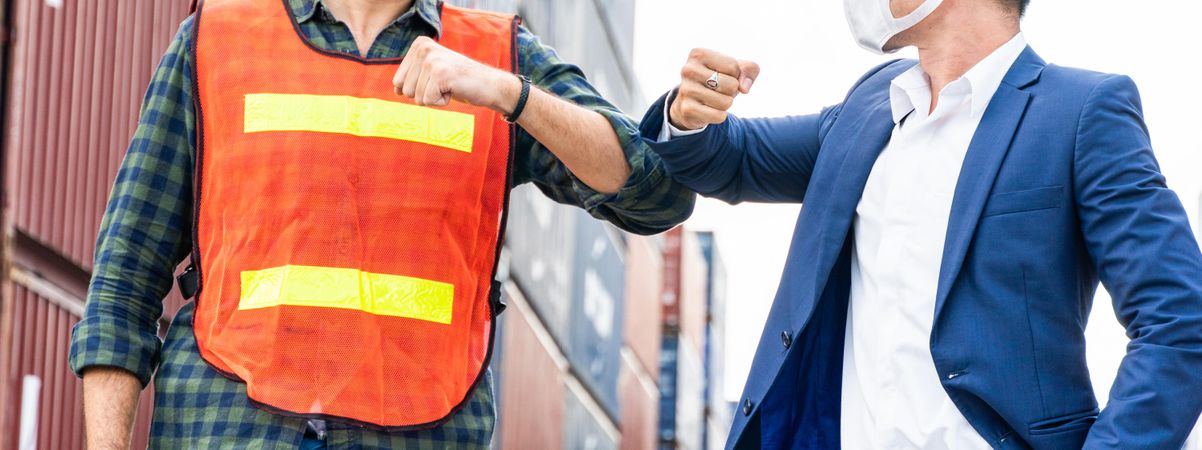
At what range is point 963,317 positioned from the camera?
2.97m

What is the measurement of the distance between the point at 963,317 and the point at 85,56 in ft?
27.0

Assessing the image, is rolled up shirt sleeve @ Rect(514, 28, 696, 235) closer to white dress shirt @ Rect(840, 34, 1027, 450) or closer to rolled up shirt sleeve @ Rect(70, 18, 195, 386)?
white dress shirt @ Rect(840, 34, 1027, 450)

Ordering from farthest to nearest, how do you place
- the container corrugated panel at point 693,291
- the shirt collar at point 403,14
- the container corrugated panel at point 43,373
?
1. the container corrugated panel at point 693,291
2. the container corrugated panel at point 43,373
3. the shirt collar at point 403,14

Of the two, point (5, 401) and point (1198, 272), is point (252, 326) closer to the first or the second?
point (1198, 272)

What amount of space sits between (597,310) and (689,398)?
20.2m

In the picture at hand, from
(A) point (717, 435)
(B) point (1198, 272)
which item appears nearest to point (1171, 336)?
(B) point (1198, 272)

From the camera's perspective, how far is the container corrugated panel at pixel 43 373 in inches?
349

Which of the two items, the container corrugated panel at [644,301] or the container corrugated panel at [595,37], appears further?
the container corrugated panel at [644,301]

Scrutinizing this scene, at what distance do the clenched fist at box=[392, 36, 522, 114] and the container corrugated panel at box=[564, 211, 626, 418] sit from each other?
21.5 meters

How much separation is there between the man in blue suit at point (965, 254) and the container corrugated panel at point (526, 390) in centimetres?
1587

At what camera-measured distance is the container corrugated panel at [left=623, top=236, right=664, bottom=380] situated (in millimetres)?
35188

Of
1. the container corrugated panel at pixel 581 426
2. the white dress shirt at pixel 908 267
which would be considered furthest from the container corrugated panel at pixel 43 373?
the container corrugated panel at pixel 581 426

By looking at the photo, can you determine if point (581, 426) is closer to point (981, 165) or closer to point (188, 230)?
point (188, 230)

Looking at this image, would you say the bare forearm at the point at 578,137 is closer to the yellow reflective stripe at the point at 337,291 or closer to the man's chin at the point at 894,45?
the yellow reflective stripe at the point at 337,291
